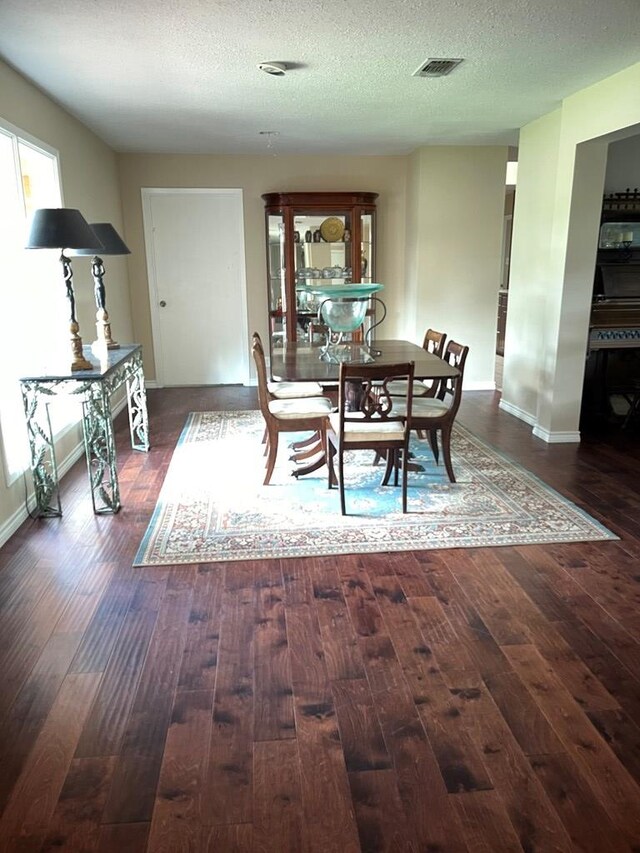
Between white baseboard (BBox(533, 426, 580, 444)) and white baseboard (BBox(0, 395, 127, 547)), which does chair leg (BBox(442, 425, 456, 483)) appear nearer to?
white baseboard (BBox(533, 426, 580, 444))

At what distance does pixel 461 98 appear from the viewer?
159 inches

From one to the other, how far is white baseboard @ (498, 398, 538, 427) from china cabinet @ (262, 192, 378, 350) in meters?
1.65

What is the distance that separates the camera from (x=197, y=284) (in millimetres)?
6422

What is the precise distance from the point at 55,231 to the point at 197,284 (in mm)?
3521

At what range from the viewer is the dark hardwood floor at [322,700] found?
151cm

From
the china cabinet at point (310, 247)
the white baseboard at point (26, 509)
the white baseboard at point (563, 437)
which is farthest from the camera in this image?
the china cabinet at point (310, 247)

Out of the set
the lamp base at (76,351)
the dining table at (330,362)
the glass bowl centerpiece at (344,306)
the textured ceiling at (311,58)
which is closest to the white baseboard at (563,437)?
the dining table at (330,362)

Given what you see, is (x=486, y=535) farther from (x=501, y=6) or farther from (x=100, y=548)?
(x=501, y=6)

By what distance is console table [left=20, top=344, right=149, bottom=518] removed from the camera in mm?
3107

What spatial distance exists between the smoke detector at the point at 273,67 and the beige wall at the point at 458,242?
109 inches

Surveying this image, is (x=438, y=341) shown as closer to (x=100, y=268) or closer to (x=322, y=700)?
(x=100, y=268)

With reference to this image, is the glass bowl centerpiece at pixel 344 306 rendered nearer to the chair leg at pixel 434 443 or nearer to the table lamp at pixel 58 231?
the chair leg at pixel 434 443

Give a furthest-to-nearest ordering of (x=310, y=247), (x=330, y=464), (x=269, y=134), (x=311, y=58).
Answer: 1. (x=310, y=247)
2. (x=269, y=134)
3. (x=330, y=464)
4. (x=311, y=58)

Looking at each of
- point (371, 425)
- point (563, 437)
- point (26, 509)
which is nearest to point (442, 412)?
point (371, 425)
